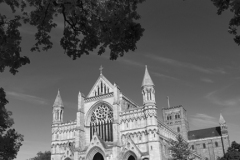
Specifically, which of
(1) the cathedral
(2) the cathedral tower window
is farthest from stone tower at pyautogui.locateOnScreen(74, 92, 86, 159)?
(2) the cathedral tower window

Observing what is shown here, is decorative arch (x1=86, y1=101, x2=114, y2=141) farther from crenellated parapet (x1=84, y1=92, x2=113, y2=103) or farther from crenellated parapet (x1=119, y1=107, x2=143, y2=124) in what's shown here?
crenellated parapet (x1=119, y1=107, x2=143, y2=124)

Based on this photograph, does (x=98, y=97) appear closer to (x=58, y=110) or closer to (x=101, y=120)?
(x=101, y=120)

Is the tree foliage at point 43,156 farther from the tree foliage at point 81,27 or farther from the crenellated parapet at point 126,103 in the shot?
the tree foliage at point 81,27

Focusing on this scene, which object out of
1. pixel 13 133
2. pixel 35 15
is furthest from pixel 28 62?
pixel 13 133

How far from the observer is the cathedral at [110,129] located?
4653 cm

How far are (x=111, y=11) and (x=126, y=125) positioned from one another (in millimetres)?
41461

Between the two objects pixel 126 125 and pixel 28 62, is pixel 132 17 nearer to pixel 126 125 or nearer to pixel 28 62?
pixel 28 62

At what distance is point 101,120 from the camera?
53312mm

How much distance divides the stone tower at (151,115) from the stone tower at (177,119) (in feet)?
168

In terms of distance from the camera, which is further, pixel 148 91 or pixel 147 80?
pixel 147 80

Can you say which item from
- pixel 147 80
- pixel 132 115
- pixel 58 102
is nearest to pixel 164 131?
pixel 132 115

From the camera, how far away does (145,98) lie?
49.4 meters

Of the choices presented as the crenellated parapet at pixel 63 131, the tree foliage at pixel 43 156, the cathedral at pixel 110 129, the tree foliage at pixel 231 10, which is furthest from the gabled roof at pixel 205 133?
the tree foliage at pixel 231 10

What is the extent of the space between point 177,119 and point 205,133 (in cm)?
1104
